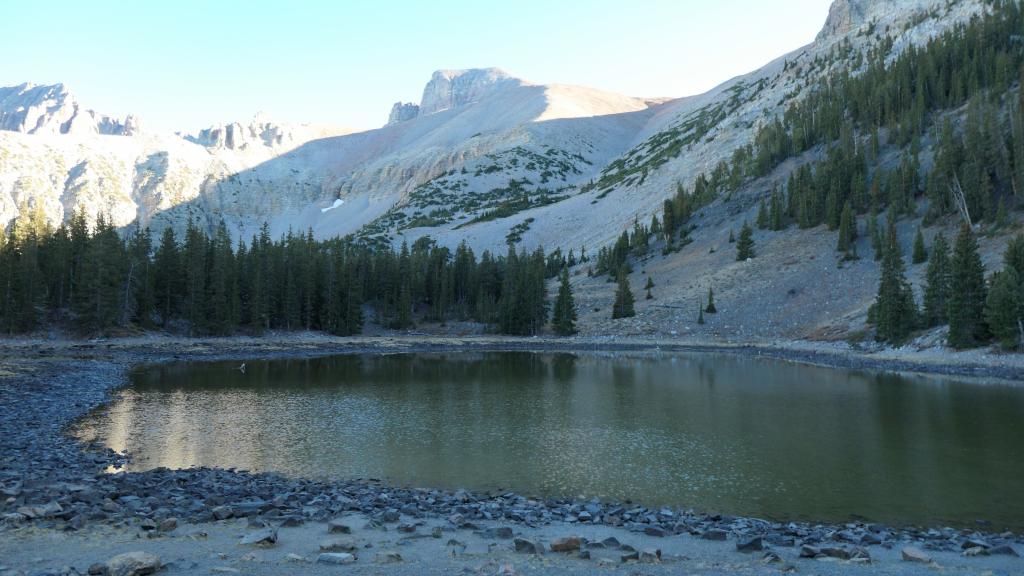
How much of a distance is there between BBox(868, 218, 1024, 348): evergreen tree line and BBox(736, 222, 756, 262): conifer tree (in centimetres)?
3282

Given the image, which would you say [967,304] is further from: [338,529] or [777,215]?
[338,529]

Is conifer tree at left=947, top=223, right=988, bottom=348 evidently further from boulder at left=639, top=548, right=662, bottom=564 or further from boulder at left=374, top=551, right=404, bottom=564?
boulder at left=374, top=551, right=404, bottom=564

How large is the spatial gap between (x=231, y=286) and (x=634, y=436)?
70601 mm

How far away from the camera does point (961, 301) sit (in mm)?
51031

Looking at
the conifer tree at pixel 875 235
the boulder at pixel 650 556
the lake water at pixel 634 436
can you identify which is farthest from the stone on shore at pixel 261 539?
the conifer tree at pixel 875 235

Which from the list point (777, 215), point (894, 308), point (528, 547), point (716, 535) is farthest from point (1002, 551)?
point (777, 215)

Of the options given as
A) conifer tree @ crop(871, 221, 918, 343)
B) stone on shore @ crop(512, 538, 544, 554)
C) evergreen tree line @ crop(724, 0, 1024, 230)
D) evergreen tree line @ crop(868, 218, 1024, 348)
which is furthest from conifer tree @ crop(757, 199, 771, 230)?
stone on shore @ crop(512, 538, 544, 554)

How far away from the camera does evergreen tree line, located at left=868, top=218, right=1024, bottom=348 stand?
47.4m

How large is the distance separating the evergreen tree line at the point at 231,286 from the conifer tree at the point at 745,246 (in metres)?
29.4

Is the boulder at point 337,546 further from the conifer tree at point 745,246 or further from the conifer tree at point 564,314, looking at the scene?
the conifer tree at point 745,246

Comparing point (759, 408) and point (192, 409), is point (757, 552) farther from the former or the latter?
point (192, 409)

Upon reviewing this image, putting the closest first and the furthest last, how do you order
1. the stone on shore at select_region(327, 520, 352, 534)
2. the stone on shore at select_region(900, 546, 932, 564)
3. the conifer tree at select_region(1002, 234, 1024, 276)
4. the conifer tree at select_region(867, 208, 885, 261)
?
the stone on shore at select_region(900, 546, 932, 564), the stone on shore at select_region(327, 520, 352, 534), the conifer tree at select_region(1002, 234, 1024, 276), the conifer tree at select_region(867, 208, 885, 261)

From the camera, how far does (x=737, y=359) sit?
6625 cm

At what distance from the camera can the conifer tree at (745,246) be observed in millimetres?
98625
